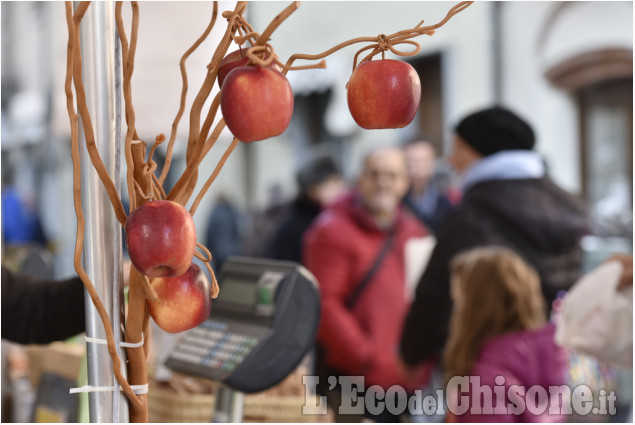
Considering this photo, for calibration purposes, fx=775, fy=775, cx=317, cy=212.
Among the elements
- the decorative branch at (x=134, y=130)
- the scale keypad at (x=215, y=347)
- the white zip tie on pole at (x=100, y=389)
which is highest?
the decorative branch at (x=134, y=130)

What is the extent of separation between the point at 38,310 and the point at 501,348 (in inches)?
47.0

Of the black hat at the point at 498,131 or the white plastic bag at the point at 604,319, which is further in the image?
the black hat at the point at 498,131

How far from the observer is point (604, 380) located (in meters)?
2.20

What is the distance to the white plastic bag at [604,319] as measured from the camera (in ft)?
4.78

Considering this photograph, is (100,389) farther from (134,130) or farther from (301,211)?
(301,211)

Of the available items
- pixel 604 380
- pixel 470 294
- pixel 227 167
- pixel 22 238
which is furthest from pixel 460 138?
pixel 227 167

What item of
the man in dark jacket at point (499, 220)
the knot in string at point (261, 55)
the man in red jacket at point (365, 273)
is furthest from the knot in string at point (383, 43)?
the man in red jacket at point (365, 273)

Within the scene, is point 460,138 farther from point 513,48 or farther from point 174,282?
point 513,48

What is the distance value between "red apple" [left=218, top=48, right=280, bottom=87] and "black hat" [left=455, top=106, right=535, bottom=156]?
1686mm

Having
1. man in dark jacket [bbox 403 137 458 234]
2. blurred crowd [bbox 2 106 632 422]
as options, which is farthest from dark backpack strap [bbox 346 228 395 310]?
man in dark jacket [bbox 403 137 458 234]

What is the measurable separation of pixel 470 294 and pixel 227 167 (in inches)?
340

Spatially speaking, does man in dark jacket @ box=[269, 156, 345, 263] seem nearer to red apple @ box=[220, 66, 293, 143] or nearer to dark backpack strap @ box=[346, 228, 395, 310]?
dark backpack strap @ box=[346, 228, 395, 310]

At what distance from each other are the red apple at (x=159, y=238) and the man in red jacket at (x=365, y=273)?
2.14m

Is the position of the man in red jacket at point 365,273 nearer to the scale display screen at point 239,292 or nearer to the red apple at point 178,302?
the scale display screen at point 239,292
